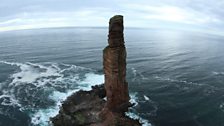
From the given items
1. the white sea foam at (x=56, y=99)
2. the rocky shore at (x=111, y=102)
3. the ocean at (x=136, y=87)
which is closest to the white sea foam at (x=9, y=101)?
the ocean at (x=136, y=87)

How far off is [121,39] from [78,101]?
930 inches

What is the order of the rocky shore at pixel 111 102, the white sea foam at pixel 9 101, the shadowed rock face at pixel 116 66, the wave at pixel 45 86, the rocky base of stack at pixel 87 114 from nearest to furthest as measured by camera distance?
the shadowed rock face at pixel 116 66 → the rocky shore at pixel 111 102 → the rocky base of stack at pixel 87 114 → the wave at pixel 45 86 → the white sea foam at pixel 9 101

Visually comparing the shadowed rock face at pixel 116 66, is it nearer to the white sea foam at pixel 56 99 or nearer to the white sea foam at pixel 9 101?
the white sea foam at pixel 56 99

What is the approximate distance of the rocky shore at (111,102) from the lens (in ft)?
194

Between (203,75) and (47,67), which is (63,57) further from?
(203,75)

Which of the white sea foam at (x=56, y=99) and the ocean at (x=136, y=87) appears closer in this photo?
the white sea foam at (x=56, y=99)

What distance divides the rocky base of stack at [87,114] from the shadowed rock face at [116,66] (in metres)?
2.74

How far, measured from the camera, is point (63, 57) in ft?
493

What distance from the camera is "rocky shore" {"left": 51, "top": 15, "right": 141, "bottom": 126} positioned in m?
59.0

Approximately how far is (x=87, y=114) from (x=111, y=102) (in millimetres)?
7542

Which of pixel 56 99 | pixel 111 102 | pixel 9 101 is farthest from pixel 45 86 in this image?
pixel 111 102

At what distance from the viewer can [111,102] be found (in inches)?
2485

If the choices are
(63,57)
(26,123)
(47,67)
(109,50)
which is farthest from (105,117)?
(63,57)

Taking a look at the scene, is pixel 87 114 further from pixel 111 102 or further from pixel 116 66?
pixel 116 66
